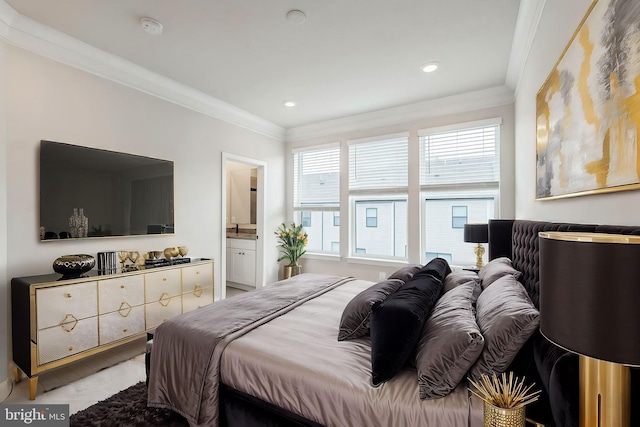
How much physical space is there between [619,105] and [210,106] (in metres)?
4.02

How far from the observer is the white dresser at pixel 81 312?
2218 millimetres

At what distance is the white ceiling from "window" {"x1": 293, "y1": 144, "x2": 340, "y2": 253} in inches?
54.5

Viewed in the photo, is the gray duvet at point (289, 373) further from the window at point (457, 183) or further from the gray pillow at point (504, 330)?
the window at point (457, 183)

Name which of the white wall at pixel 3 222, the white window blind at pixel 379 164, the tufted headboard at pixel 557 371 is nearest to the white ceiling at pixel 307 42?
the white wall at pixel 3 222

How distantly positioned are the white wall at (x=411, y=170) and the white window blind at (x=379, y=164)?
0.12m

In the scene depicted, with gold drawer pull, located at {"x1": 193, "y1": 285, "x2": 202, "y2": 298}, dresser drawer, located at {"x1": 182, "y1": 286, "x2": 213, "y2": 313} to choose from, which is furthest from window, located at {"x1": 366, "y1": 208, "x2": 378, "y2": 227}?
gold drawer pull, located at {"x1": 193, "y1": 285, "x2": 202, "y2": 298}

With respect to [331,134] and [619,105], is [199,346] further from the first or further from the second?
[331,134]

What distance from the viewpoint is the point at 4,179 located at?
2.31 meters

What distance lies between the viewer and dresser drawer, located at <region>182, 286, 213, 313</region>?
3.32 m

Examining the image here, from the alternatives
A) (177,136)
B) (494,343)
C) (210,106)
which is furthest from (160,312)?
(494,343)

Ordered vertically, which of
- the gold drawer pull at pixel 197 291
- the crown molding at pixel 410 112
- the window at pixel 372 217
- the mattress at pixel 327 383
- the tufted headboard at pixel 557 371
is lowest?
the gold drawer pull at pixel 197 291

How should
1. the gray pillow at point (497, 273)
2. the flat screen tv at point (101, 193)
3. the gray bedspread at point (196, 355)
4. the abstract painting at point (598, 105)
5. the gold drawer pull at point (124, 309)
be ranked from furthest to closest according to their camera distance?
the gold drawer pull at point (124, 309)
the flat screen tv at point (101, 193)
the gray pillow at point (497, 273)
the gray bedspread at point (196, 355)
the abstract painting at point (598, 105)

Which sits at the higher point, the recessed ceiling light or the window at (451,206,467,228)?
the recessed ceiling light

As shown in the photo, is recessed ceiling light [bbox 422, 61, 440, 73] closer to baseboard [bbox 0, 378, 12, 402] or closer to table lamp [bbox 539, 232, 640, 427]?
table lamp [bbox 539, 232, 640, 427]
